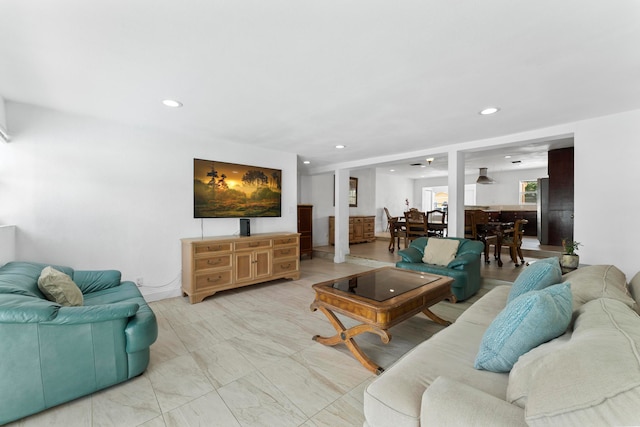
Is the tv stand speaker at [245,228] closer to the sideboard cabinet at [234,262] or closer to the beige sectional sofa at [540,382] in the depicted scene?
the sideboard cabinet at [234,262]

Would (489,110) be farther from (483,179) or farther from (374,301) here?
(483,179)

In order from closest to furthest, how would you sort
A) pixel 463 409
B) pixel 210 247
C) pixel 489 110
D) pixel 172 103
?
pixel 463 409, pixel 172 103, pixel 489 110, pixel 210 247

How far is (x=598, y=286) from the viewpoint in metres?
1.60

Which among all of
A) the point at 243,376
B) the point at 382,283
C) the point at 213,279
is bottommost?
the point at 243,376

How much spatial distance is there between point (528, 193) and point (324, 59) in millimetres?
9831

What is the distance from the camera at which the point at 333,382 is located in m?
1.92

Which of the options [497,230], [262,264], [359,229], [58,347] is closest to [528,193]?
[497,230]

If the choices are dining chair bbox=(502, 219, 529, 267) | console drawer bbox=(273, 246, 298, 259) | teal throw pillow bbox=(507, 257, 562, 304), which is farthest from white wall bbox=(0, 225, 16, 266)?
dining chair bbox=(502, 219, 529, 267)

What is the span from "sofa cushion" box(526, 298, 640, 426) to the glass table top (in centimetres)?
134

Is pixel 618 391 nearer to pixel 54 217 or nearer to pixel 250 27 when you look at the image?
pixel 250 27

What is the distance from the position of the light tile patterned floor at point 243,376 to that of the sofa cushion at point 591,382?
114cm

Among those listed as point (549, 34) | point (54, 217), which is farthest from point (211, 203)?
point (549, 34)

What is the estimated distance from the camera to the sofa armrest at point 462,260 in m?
3.53

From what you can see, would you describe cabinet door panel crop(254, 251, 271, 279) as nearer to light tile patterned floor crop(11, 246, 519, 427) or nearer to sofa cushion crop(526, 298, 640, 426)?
light tile patterned floor crop(11, 246, 519, 427)
